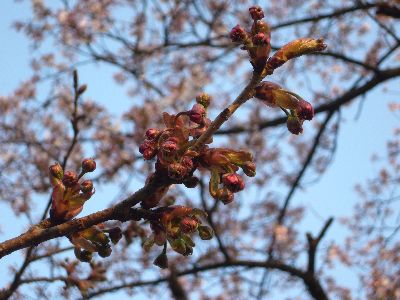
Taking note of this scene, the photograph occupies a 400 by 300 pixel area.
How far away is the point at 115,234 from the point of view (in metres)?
1.50

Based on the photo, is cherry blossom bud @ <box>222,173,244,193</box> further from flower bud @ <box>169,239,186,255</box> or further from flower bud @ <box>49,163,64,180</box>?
flower bud @ <box>49,163,64,180</box>

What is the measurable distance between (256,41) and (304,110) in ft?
0.84

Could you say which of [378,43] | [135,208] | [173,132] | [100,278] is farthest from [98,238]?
[378,43]

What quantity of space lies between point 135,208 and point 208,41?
6852mm

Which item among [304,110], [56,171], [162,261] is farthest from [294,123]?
[56,171]

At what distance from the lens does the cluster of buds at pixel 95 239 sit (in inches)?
57.3

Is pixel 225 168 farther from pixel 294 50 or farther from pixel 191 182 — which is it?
pixel 294 50

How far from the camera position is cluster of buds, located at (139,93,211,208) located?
4.37 ft

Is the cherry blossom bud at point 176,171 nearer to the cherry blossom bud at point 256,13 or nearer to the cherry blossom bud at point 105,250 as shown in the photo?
the cherry blossom bud at point 105,250

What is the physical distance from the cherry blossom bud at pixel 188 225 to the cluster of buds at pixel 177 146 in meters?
0.10

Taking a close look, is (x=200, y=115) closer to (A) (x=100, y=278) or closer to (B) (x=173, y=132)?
(B) (x=173, y=132)

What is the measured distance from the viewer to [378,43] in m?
11.3

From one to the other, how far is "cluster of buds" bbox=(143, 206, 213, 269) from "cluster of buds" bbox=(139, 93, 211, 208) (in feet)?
0.19

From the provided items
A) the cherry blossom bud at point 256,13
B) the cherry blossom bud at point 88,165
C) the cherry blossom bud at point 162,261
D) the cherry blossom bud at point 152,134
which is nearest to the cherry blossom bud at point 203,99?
the cherry blossom bud at point 152,134
